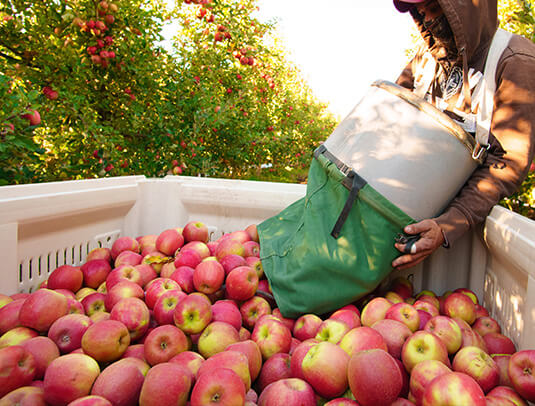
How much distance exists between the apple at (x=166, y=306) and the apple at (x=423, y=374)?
98cm

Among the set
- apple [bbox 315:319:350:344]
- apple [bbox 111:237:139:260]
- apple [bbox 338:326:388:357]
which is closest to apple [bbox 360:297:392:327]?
apple [bbox 315:319:350:344]

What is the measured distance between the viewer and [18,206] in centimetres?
172

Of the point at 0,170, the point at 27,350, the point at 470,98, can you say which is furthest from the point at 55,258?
the point at 470,98

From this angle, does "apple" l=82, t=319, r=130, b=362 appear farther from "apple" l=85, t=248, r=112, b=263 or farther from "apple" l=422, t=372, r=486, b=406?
"apple" l=422, t=372, r=486, b=406

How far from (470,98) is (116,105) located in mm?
3259

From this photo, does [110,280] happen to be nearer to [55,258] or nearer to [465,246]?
[55,258]

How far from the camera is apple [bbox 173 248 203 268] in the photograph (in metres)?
2.11

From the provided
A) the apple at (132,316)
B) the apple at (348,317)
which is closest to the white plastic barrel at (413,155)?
the apple at (348,317)

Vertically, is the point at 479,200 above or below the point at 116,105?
above

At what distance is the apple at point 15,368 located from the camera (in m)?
1.21

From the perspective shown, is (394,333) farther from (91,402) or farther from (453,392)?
(91,402)

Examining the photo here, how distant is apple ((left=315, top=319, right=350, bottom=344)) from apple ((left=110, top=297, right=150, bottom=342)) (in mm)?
727

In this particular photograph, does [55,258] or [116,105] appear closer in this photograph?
[55,258]

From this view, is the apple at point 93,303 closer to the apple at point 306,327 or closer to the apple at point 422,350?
the apple at point 306,327
